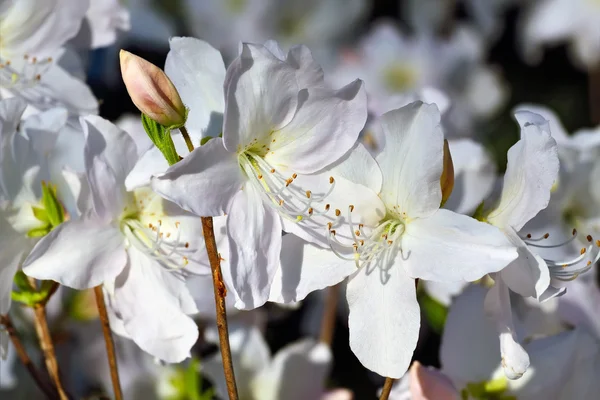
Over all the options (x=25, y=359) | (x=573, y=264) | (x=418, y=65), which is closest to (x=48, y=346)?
(x=25, y=359)

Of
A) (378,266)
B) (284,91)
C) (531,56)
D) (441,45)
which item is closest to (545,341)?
(378,266)

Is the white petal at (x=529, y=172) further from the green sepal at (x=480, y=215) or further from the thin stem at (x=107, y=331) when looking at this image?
the thin stem at (x=107, y=331)

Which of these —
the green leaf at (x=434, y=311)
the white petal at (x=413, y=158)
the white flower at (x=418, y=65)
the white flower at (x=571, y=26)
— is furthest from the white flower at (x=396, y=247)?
the white flower at (x=571, y=26)

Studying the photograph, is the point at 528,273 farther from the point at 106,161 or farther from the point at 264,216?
the point at 106,161

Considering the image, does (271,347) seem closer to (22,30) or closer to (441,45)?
(22,30)

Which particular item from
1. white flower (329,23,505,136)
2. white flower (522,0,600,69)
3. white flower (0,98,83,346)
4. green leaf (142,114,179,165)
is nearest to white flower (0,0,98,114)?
white flower (0,98,83,346)

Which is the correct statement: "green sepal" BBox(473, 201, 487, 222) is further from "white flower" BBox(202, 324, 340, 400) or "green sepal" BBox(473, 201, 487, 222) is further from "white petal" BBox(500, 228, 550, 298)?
"white flower" BBox(202, 324, 340, 400)

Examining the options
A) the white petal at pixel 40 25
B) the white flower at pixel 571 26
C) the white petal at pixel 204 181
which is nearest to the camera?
the white petal at pixel 204 181
